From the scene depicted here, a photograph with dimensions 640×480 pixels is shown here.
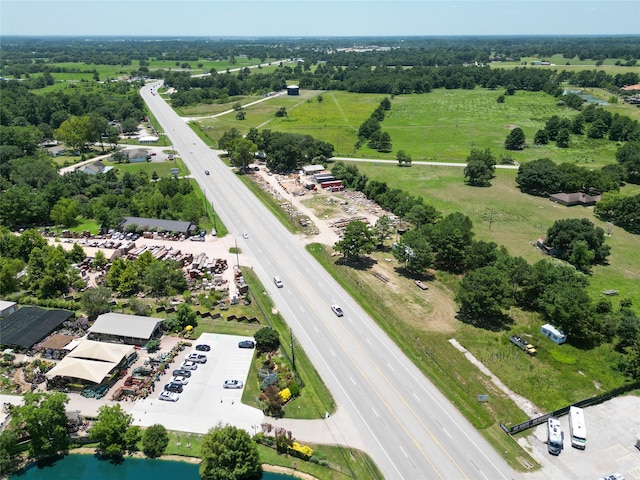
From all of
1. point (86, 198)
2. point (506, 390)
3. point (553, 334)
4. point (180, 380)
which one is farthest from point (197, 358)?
point (86, 198)

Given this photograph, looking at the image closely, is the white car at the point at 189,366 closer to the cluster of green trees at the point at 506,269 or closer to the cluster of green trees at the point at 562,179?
the cluster of green trees at the point at 506,269

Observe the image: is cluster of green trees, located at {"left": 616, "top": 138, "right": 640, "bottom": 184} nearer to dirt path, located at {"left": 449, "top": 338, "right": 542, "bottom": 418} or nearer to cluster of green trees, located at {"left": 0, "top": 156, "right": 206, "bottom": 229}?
dirt path, located at {"left": 449, "top": 338, "right": 542, "bottom": 418}

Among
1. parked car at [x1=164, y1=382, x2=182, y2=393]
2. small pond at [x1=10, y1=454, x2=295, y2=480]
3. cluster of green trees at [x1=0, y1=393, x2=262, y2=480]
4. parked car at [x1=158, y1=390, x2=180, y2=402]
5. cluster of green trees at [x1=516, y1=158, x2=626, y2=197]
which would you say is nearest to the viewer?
cluster of green trees at [x1=0, y1=393, x2=262, y2=480]

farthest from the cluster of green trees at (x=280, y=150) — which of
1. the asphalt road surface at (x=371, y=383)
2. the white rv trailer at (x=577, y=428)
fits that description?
the white rv trailer at (x=577, y=428)

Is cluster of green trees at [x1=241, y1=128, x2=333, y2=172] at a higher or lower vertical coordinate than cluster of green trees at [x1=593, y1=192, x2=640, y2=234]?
higher

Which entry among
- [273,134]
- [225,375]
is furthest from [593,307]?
[273,134]

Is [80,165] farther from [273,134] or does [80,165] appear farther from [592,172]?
[592,172]

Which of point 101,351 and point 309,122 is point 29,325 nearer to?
point 101,351

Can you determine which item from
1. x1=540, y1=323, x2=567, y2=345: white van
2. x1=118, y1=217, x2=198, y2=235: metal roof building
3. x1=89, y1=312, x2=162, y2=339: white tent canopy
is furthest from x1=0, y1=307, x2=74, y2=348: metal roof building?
x1=540, y1=323, x2=567, y2=345: white van
